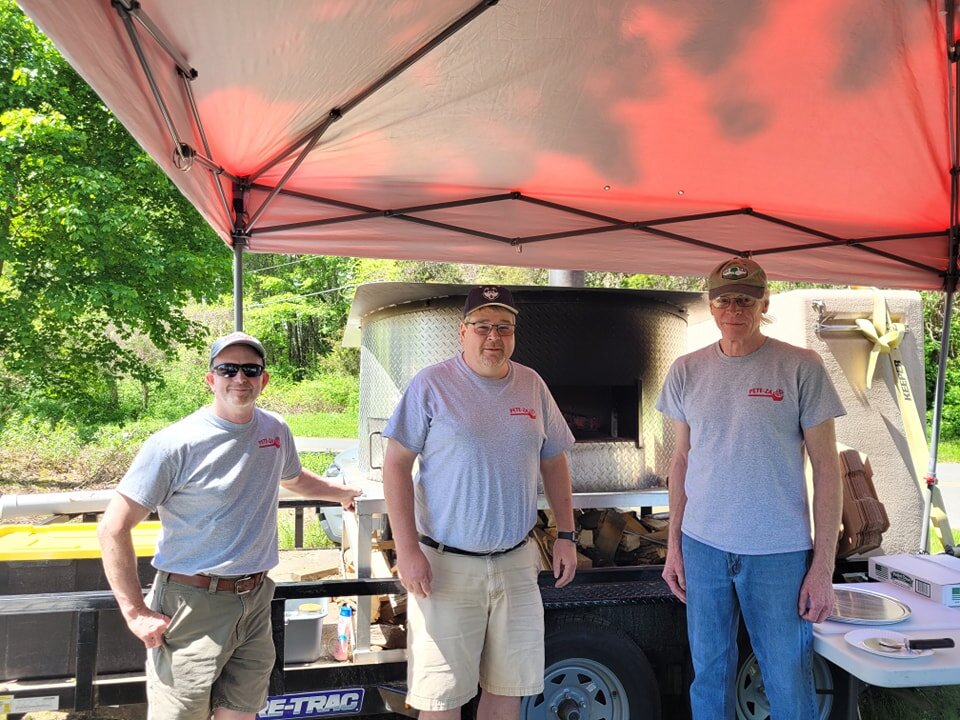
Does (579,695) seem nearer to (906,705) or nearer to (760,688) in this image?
(760,688)

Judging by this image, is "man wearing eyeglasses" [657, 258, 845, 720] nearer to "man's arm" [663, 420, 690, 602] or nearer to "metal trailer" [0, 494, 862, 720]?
"man's arm" [663, 420, 690, 602]

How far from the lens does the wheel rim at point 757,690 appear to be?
356 centimetres

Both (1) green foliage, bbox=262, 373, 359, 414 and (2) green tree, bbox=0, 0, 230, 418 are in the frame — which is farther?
(1) green foliage, bbox=262, 373, 359, 414

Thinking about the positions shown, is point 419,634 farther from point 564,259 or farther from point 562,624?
point 564,259

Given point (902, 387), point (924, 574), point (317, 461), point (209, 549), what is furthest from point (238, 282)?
point (317, 461)

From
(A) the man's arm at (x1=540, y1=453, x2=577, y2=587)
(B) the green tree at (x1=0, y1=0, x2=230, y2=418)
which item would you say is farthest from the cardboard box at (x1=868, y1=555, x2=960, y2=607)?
(B) the green tree at (x1=0, y1=0, x2=230, y2=418)

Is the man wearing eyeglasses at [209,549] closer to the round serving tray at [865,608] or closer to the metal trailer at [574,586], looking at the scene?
the metal trailer at [574,586]

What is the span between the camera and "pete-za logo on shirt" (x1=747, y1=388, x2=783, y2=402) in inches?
109

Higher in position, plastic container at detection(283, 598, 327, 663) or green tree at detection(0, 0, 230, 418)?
green tree at detection(0, 0, 230, 418)

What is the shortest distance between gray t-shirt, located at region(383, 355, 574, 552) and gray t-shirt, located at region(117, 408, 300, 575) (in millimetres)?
543

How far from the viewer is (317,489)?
10.7 ft

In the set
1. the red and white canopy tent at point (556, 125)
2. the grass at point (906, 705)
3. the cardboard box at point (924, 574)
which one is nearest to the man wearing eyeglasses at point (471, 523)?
the red and white canopy tent at point (556, 125)

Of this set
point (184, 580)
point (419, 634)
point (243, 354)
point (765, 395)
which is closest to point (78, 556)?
point (184, 580)

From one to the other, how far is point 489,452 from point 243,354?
0.96 metres
